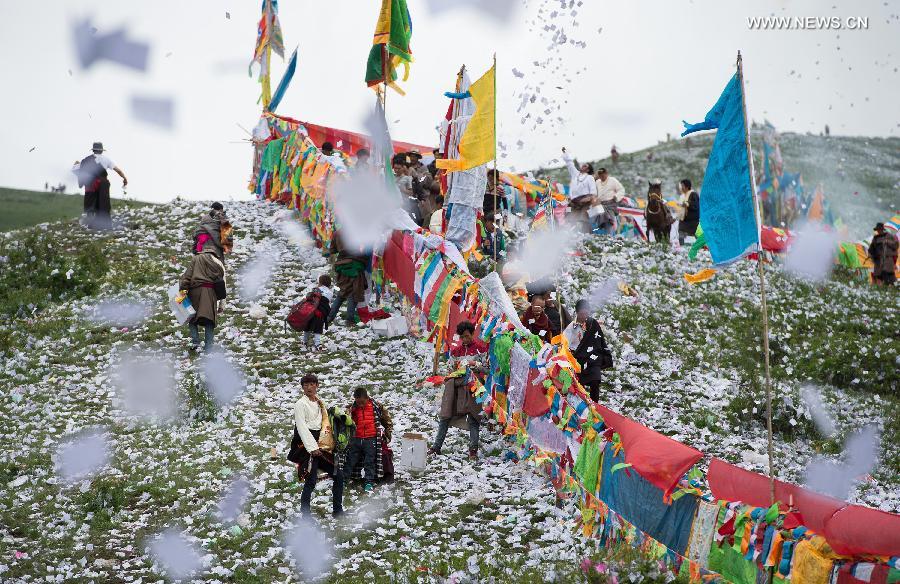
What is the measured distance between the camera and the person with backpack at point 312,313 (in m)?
19.5

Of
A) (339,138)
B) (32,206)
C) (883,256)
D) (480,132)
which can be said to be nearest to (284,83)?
(339,138)

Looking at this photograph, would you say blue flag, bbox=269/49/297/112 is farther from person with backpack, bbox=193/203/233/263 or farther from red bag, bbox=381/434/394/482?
red bag, bbox=381/434/394/482

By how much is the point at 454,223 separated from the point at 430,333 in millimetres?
2255

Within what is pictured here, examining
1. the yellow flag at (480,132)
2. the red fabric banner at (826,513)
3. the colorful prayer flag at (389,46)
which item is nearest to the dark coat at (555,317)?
the yellow flag at (480,132)

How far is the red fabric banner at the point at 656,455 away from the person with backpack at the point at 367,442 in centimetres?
394

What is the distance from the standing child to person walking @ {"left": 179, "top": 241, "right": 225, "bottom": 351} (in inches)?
72.4

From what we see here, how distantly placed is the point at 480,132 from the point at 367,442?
20.8 ft

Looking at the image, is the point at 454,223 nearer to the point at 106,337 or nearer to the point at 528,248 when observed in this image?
the point at 528,248

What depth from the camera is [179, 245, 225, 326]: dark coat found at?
731 inches

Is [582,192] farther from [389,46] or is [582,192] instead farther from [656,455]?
[656,455]

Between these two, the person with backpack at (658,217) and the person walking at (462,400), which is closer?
the person walking at (462,400)

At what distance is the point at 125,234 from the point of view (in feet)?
Answer: 88.3

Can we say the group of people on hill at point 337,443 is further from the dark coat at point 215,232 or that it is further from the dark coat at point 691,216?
the dark coat at point 691,216

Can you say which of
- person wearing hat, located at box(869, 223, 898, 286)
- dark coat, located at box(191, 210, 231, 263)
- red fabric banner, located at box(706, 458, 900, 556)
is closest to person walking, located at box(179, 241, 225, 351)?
dark coat, located at box(191, 210, 231, 263)
